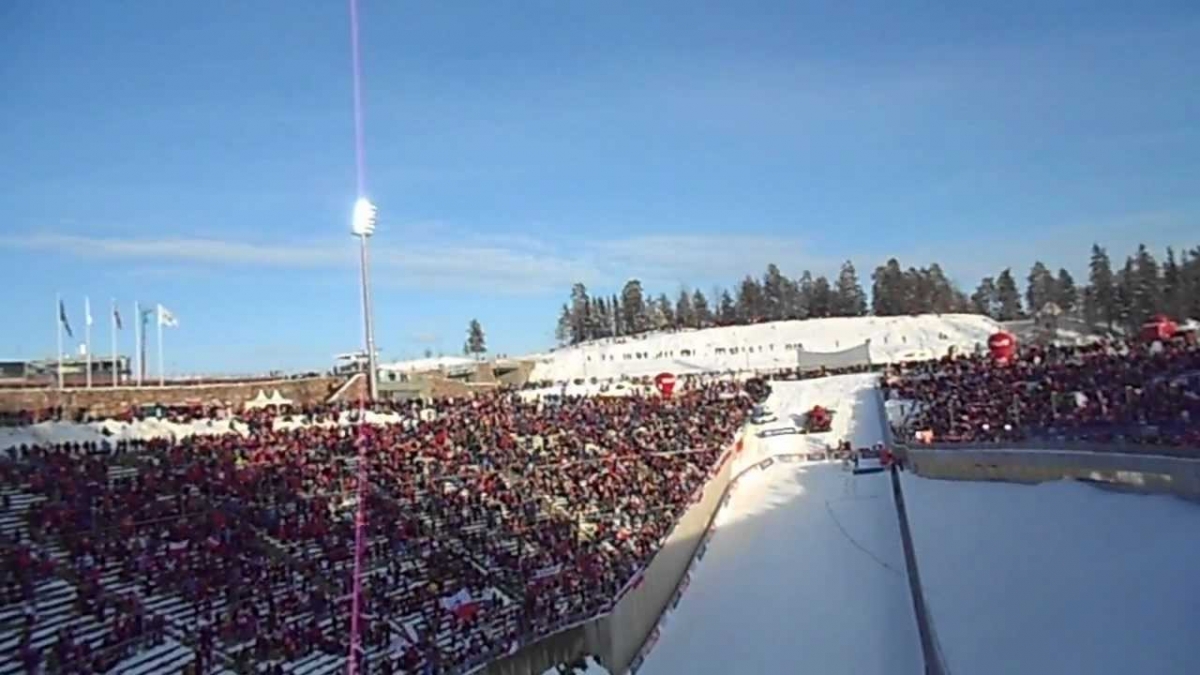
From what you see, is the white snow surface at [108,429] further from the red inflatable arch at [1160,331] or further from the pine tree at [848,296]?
the pine tree at [848,296]

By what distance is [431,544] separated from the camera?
28.0 metres

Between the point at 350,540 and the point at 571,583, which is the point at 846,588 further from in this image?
the point at 350,540

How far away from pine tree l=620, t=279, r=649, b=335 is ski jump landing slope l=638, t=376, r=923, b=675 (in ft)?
307

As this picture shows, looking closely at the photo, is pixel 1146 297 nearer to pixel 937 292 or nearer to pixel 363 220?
pixel 937 292

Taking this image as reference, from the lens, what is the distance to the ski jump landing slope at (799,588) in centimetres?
2553

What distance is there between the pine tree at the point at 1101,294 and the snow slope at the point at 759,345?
7.78 meters

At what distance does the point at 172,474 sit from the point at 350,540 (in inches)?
172

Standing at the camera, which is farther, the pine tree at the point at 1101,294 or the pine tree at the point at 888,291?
the pine tree at the point at 888,291

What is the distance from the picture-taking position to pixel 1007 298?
12850 centimetres

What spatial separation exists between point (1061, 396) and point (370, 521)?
22.5 meters

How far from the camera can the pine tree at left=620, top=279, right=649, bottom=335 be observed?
13788 centimetres

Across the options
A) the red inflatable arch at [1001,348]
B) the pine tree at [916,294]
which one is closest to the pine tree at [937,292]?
the pine tree at [916,294]

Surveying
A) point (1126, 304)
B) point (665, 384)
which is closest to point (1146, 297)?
point (1126, 304)

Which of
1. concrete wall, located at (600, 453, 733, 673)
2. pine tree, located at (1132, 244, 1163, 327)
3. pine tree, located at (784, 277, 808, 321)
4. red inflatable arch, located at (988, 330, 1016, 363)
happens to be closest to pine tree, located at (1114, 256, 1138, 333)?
pine tree, located at (1132, 244, 1163, 327)
